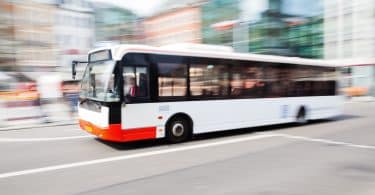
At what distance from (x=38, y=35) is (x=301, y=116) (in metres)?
55.7

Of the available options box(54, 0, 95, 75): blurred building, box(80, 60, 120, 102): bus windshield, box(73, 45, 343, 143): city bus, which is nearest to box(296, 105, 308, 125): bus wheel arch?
box(73, 45, 343, 143): city bus

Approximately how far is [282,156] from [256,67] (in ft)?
14.5

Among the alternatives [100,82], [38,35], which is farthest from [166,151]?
[38,35]

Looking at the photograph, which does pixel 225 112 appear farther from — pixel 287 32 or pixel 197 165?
pixel 287 32

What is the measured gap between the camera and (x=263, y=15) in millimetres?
59188

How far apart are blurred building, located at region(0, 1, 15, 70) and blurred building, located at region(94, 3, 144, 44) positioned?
22.0 m

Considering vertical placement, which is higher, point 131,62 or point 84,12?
point 84,12

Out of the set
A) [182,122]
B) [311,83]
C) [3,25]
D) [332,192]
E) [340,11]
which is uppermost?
[340,11]

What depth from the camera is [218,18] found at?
74000 millimetres

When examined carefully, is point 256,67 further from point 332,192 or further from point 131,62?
point 332,192

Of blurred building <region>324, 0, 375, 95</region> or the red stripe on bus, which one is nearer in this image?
the red stripe on bus

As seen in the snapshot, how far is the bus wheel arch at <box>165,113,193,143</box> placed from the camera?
33.7ft

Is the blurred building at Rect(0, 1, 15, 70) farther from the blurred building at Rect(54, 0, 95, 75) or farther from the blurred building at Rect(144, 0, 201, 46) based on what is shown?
the blurred building at Rect(144, 0, 201, 46)

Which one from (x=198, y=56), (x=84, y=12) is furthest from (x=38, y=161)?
(x=84, y=12)
